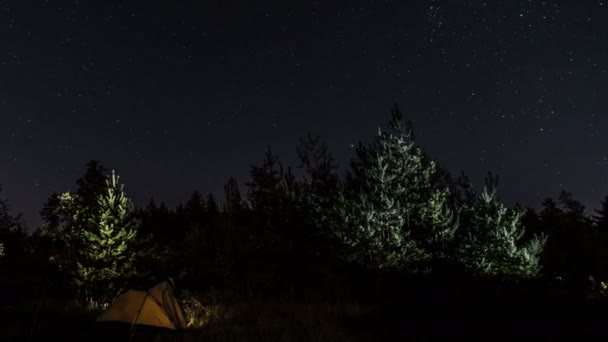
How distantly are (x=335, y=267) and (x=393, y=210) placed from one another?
364 cm

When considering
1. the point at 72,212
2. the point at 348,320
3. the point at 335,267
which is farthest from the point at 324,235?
the point at 72,212

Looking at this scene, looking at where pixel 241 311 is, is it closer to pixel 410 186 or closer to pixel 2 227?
pixel 410 186

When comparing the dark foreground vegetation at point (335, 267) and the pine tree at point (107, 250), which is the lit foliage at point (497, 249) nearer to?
the dark foreground vegetation at point (335, 267)

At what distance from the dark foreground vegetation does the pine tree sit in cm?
5

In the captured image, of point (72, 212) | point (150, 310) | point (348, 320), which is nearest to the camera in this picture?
point (150, 310)

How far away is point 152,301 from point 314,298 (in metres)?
6.42

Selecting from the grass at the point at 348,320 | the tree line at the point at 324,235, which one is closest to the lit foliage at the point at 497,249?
the tree line at the point at 324,235

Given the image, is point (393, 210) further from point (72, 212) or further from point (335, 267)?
point (72, 212)

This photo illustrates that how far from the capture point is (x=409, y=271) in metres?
20.0

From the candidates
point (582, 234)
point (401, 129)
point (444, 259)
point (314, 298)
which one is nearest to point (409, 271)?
point (444, 259)

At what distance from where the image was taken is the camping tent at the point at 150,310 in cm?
1249

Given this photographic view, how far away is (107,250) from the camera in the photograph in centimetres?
1886

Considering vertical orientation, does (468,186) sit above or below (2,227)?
below

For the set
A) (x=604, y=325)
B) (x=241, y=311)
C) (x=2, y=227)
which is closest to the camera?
(x=604, y=325)
